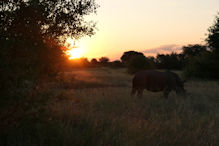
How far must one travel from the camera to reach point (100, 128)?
4.89 metres

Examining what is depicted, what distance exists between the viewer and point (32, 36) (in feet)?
13.1

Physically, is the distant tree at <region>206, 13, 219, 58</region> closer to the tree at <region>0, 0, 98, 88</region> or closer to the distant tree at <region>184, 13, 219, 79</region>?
the distant tree at <region>184, 13, 219, 79</region>

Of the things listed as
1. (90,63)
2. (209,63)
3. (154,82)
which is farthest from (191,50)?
(154,82)

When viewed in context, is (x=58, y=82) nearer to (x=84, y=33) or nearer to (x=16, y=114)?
(x=16, y=114)

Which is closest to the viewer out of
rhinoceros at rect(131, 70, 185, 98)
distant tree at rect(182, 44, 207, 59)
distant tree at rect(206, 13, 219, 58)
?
rhinoceros at rect(131, 70, 185, 98)

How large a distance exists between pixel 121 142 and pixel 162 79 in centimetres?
814

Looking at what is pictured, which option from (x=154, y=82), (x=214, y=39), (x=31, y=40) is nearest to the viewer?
(x=31, y=40)

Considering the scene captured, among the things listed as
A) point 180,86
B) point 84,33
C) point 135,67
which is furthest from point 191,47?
point 84,33

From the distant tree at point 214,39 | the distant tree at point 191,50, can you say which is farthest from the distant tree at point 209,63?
the distant tree at point 191,50

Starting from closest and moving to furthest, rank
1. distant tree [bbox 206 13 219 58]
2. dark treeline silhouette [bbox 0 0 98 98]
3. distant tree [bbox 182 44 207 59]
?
dark treeline silhouette [bbox 0 0 98 98] → distant tree [bbox 206 13 219 58] → distant tree [bbox 182 44 207 59]

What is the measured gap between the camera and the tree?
3.41 meters

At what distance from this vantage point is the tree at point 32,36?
3.41 meters

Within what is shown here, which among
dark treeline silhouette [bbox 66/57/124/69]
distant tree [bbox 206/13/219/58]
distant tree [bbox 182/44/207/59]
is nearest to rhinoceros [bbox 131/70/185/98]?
dark treeline silhouette [bbox 66/57/124/69]

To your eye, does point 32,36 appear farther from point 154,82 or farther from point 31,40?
point 154,82
